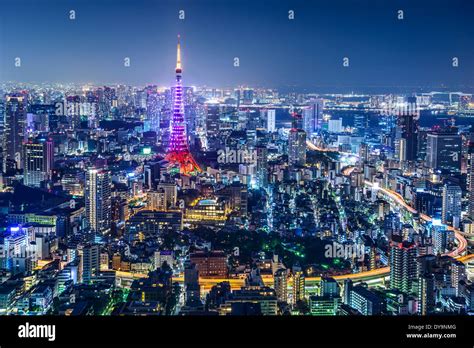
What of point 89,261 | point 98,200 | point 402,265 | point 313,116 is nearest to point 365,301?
point 402,265

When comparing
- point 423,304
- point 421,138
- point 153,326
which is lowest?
point 423,304

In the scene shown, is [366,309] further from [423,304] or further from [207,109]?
[207,109]

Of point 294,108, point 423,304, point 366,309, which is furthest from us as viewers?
point 294,108

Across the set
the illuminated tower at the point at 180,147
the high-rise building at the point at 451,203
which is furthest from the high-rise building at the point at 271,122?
the high-rise building at the point at 451,203

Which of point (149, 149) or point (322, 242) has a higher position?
point (149, 149)

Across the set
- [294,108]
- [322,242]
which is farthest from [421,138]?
[322,242]

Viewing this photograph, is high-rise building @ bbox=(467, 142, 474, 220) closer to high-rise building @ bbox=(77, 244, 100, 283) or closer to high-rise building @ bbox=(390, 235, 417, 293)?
high-rise building @ bbox=(390, 235, 417, 293)

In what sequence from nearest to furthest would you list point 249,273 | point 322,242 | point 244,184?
point 249,273 < point 322,242 < point 244,184
